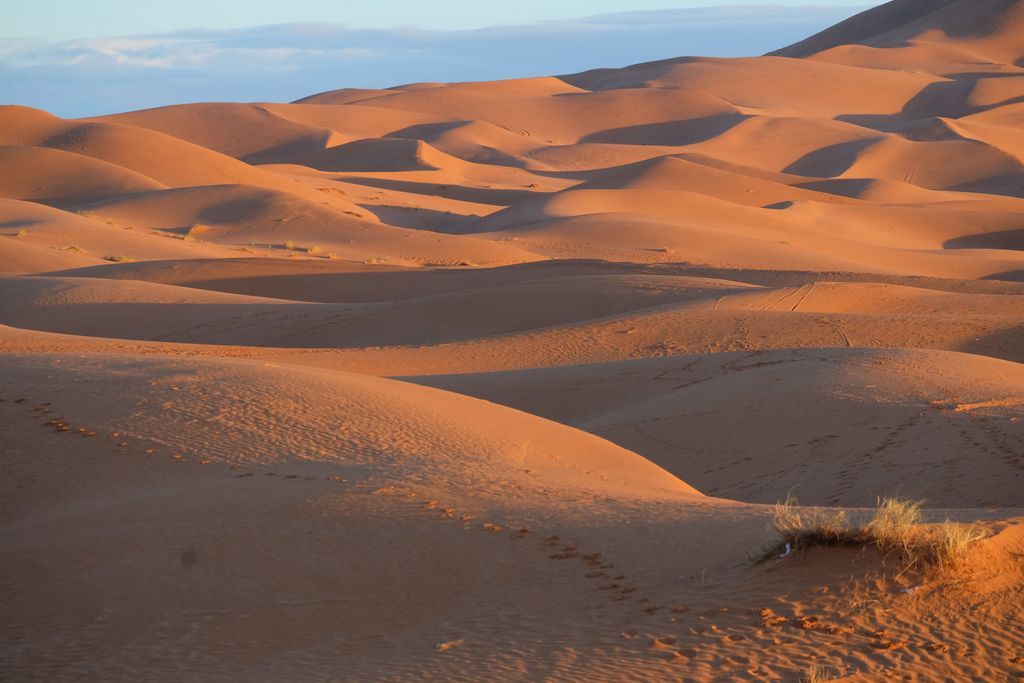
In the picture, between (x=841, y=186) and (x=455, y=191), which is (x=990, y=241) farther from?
(x=455, y=191)

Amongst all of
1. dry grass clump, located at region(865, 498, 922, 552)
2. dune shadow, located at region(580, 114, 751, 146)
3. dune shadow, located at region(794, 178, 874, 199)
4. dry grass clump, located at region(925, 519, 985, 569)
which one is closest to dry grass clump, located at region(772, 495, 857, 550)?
dry grass clump, located at region(865, 498, 922, 552)

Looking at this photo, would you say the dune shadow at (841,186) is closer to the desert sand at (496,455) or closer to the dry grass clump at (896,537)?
the desert sand at (496,455)

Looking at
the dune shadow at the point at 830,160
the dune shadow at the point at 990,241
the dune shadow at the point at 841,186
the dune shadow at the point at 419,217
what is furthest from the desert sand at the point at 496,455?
the dune shadow at the point at 830,160

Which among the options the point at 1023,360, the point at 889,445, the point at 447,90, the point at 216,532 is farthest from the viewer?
the point at 447,90

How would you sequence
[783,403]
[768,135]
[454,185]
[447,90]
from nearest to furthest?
[783,403] → [454,185] → [768,135] → [447,90]

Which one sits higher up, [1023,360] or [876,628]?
[876,628]

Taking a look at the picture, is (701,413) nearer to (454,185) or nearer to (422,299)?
(422,299)

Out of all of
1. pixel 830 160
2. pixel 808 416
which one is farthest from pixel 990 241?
pixel 808 416

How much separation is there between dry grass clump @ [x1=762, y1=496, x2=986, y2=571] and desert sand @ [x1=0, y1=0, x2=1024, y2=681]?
0.17ft

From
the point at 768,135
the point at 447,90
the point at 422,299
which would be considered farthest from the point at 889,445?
the point at 447,90

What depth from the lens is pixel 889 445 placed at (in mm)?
10711

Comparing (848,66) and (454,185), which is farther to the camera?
(848,66)

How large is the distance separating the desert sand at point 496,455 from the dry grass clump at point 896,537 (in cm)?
5

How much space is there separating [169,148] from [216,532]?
45978 millimetres
